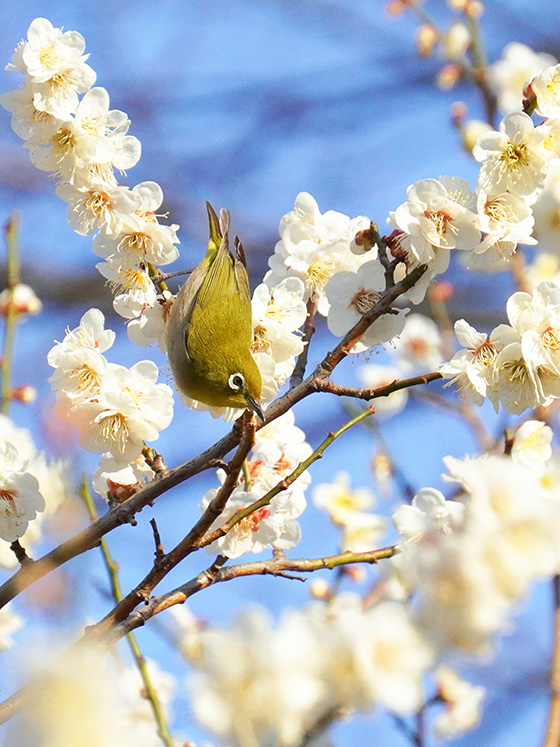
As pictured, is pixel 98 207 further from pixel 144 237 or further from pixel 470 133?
pixel 470 133

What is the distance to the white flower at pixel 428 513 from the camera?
4.56 feet

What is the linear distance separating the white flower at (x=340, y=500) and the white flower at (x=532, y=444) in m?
2.16

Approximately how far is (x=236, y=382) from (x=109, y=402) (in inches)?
25.6

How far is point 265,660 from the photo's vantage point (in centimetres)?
85

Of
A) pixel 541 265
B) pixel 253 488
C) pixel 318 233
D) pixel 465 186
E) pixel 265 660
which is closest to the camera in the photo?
pixel 265 660

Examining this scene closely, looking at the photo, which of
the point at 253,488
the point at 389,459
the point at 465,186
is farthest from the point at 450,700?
the point at 465,186

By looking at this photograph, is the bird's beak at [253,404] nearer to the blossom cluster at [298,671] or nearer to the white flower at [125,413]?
the white flower at [125,413]

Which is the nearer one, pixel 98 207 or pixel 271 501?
pixel 271 501

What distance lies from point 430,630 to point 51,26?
195 centimetres

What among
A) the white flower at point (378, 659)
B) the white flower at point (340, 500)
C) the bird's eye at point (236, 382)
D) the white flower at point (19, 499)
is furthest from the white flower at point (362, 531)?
the white flower at point (378, 659)

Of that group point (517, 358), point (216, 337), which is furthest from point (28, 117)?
point (517, 358)

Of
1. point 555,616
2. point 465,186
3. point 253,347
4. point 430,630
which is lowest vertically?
point 430,630

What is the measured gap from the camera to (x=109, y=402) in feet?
6.68

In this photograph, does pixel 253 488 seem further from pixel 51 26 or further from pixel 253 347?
pixel 51 26
